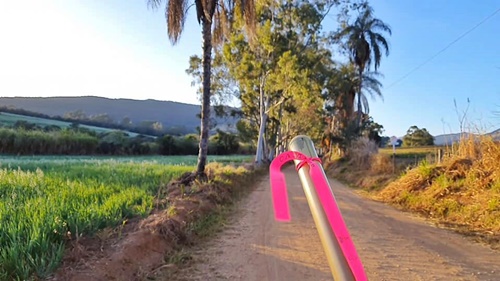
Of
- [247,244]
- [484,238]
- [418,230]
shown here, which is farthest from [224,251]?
[484,238]

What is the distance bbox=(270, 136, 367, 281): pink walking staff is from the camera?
1.15m

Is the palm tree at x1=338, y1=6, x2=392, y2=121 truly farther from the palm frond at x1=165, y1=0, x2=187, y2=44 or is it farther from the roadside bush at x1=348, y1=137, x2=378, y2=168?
the palm frond at x1=165, y1=0, x2=187, y2=44

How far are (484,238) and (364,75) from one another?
27194mm

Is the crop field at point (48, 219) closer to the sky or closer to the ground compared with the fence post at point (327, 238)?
closer to the ground

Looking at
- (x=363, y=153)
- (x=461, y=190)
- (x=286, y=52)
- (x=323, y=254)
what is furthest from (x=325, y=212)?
(x=363, y=153)

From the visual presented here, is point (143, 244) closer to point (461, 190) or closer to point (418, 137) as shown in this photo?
point (461, 190)

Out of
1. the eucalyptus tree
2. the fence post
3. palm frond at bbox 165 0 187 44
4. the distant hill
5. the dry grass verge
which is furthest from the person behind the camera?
the distant hill

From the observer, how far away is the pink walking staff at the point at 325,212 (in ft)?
3.77

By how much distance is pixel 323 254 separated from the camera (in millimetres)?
5363

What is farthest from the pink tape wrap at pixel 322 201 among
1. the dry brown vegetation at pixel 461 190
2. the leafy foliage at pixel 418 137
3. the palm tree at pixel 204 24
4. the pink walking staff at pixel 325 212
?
the leafy foliage at pixel 418 137

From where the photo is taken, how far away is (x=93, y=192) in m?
7.39

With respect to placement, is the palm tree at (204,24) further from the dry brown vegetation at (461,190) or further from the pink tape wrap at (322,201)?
the pink tape wrap at (322,201)

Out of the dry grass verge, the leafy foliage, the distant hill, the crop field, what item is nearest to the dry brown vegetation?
the dry grass verge

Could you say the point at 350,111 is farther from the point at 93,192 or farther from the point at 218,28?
the point at 93,192
